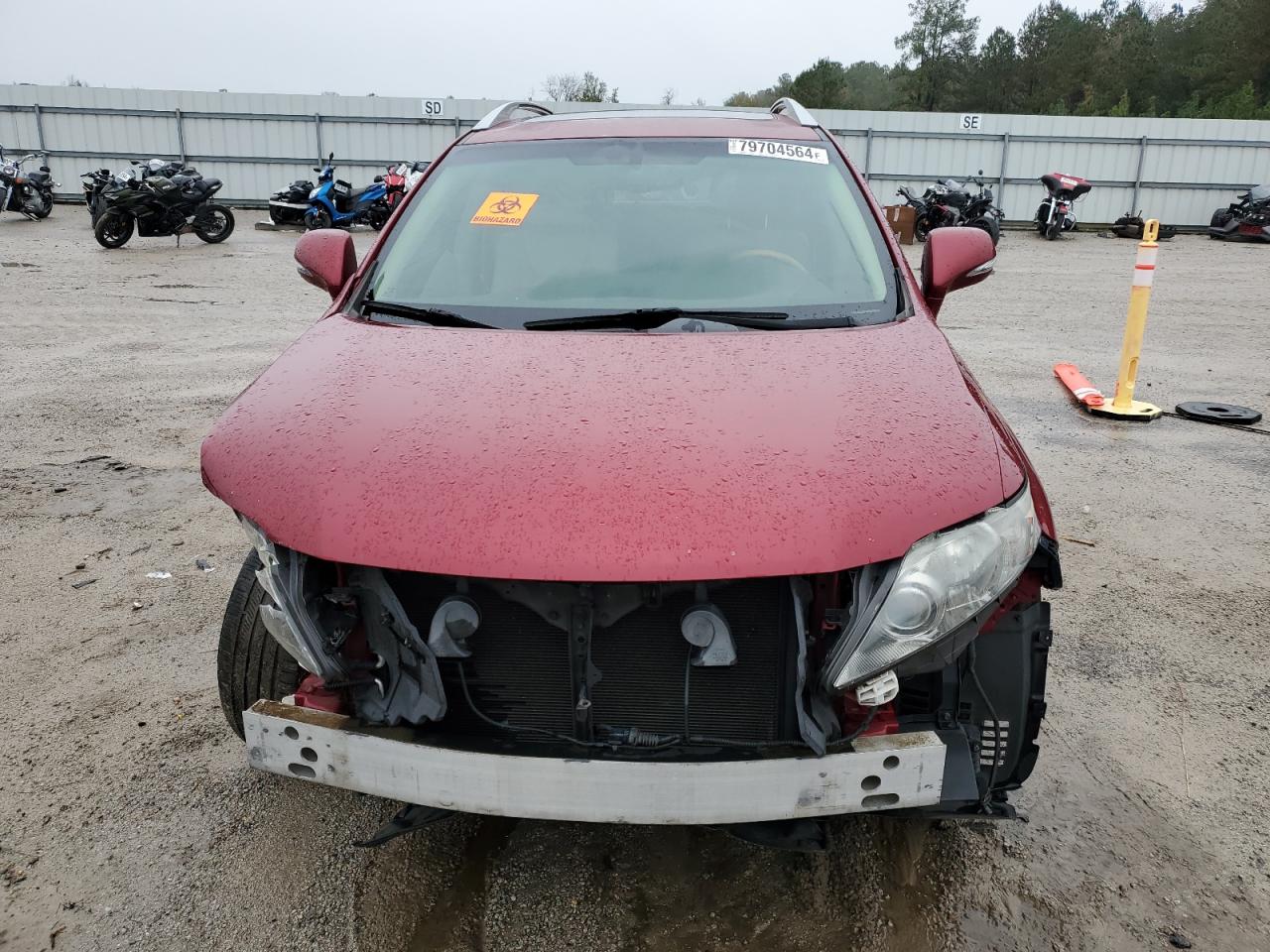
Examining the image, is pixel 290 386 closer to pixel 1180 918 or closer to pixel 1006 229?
pixel 1180 918

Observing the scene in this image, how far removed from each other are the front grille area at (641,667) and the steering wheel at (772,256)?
49.2 inches

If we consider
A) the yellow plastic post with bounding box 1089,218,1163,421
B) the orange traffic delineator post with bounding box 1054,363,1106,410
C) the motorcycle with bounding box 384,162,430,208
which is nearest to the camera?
the yellow plastic post with bounding box 1089,218,1163,421

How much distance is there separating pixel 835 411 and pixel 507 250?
127cm

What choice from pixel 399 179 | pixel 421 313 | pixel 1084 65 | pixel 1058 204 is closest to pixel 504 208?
pixel 421 313

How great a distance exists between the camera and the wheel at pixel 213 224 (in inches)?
582

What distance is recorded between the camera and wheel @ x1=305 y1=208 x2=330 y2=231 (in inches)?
665

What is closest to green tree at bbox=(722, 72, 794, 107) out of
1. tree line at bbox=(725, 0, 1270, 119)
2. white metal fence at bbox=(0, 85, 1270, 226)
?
tree line at bbox=(725, 0, 1270, 119)

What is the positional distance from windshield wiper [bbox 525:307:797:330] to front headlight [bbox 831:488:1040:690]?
0.90 metres

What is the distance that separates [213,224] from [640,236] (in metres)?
14.3

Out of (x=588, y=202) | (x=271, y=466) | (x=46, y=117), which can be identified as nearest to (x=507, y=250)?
(x=588, y=202)

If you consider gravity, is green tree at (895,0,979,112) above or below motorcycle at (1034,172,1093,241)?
above

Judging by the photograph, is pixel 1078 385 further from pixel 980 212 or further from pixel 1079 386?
pixel 980 212

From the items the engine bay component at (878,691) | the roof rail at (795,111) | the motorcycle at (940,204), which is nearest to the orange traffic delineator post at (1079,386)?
the roof rail at (795,111)

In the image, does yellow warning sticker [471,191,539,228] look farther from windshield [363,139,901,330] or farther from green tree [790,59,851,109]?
green tree [790,59,851,109]
